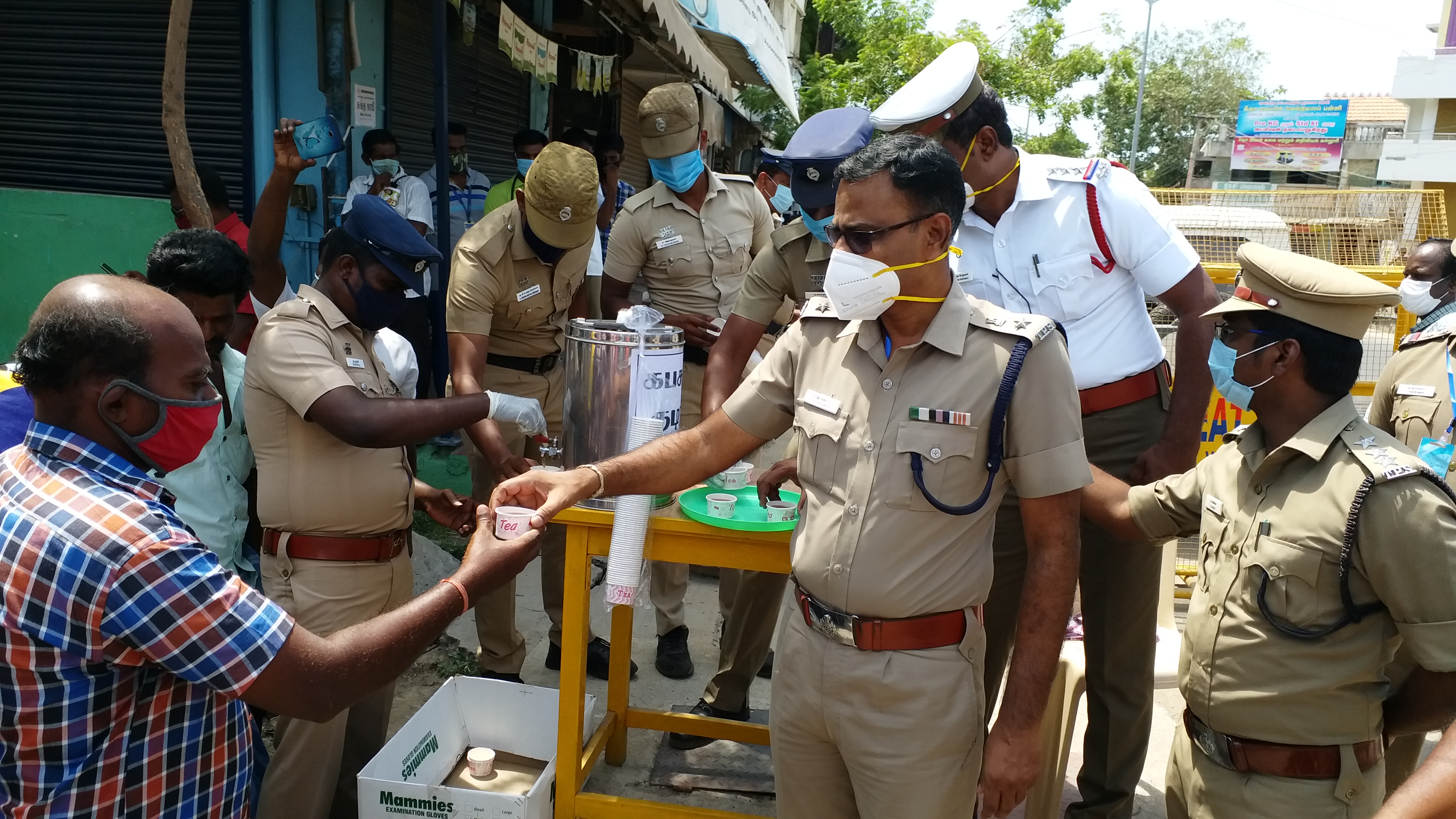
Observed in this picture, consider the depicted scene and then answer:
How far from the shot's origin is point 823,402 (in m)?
2.23

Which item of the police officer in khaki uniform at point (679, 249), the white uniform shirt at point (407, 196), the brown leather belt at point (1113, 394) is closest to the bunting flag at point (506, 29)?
the white uniform shirt at point (407, 196)

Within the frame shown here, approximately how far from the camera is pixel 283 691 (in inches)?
65.3

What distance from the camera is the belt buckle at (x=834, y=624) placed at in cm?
213

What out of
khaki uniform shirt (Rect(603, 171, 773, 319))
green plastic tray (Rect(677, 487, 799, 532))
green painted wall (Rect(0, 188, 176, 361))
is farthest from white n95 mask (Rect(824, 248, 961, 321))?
green painted wall (Rect(0, 188, 176, 361))

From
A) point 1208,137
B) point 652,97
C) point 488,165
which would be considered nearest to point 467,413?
point 652,97

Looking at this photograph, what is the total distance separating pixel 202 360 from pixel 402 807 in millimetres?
1631

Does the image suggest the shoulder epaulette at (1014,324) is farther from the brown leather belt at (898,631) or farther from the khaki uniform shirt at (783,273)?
the khaki uniform shirt at (783,273)

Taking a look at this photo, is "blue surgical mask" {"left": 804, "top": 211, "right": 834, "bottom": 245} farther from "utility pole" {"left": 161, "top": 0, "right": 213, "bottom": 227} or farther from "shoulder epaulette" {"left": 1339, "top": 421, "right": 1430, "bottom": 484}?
"utility pole" {"left": 161, "top": 0, "right": 213, "bottom": 227}

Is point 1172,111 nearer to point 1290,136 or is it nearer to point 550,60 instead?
point 1290,136

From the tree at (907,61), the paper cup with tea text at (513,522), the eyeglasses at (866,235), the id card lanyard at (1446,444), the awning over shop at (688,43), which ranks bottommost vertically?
the paper cup with tea text at (513,522)

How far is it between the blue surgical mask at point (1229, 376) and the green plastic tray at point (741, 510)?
3.55ft

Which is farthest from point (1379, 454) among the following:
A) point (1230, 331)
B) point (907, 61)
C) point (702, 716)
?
point (907, 61)

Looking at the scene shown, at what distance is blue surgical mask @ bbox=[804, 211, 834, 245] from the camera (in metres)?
3.31

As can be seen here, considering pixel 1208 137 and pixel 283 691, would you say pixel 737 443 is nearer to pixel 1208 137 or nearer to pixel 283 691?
pixel 283 691
